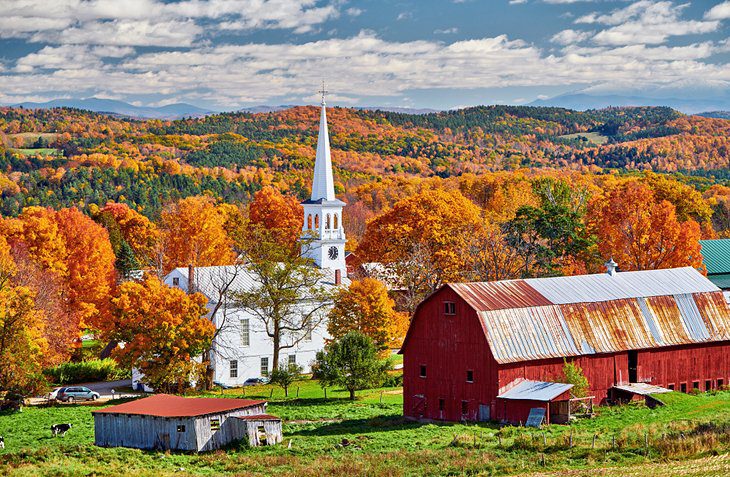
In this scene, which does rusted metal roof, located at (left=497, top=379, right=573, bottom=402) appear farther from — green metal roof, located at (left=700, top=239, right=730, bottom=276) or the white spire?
green metal roof, located at (left=700, top=239, right=730, bottom=276)

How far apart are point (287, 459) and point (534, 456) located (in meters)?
9.40

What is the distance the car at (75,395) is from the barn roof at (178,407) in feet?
49.8

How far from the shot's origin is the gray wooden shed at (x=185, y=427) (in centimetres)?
4512

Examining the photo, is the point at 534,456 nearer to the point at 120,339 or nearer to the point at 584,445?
the point at 584,445

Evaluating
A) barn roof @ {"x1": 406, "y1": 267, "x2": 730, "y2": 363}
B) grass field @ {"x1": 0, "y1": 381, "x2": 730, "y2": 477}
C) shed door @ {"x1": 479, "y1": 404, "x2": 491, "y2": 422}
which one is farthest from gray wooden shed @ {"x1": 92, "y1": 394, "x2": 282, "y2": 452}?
barn roof @ {"x1": 406, "y1": 267, "x2": 730, "y2": 363}

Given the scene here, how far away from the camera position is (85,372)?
73.2 meters

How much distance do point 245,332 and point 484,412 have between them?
26.0m

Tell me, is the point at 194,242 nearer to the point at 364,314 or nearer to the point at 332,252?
the point at 332,252

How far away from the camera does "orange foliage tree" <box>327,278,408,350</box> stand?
7050 cm

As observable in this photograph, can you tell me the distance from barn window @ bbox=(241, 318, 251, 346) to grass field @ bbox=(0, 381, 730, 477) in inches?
796

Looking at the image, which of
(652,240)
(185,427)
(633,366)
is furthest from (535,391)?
(652,240)

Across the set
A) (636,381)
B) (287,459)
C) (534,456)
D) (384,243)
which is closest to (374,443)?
(287,459)

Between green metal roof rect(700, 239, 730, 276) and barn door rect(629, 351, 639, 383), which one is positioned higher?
green metal roof rect(700, 239, 730, 276)

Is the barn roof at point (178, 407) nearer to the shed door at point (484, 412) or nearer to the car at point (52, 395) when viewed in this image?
the shed door at point (484, 412)
